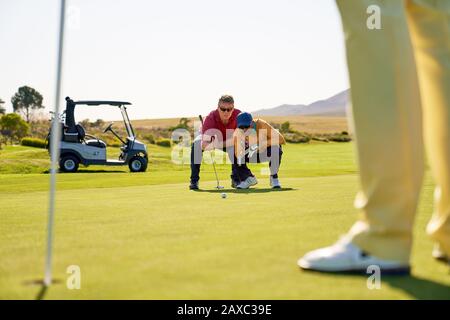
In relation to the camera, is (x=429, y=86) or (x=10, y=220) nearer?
(x=429, y=86)

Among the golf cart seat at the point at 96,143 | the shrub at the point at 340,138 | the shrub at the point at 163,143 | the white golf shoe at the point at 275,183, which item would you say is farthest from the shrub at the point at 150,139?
the white golf shoe at the point at 275,183

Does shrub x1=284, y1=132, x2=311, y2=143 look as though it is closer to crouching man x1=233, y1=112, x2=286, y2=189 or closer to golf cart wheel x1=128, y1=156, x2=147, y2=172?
golf cart wheel x1=128, y1=156, x2=147, y2=172

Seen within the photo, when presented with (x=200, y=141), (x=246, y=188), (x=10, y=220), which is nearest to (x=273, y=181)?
(x=246, y=188)

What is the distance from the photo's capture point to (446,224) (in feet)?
8.00

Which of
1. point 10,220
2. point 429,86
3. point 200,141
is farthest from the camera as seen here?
point 200,141

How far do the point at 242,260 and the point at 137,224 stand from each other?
4.61 ft

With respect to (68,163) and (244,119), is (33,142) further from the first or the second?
(244,119)

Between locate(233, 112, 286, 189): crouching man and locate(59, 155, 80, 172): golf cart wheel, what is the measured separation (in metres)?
11.6

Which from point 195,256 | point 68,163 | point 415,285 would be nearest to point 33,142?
point 68,163

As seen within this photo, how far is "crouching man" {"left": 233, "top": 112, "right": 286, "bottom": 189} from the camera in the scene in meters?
9.47

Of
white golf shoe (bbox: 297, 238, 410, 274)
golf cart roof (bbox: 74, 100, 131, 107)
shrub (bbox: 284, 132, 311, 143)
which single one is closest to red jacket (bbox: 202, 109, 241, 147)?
white golf shoe (bbox: 297, 238, 410, 274)

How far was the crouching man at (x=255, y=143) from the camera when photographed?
31.1ft

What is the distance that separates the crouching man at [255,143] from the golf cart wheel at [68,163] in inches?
457
